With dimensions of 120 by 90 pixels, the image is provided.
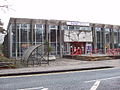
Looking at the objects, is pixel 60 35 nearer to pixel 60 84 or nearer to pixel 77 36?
pixel 77 36

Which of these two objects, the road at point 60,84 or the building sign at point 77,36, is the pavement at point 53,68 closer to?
the road at point 60,84

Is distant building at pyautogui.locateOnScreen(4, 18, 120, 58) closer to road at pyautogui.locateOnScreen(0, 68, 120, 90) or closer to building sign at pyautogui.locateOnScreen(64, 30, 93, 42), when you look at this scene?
building sign at pyautogui.locateOnScreen(64, 30, 93, 42)

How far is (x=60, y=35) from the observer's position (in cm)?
3744

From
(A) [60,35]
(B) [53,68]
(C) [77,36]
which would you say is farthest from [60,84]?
(C) [77,36]

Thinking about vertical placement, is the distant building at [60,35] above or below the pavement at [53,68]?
above

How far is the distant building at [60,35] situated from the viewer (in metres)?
34.2

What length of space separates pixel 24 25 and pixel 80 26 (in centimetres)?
1072

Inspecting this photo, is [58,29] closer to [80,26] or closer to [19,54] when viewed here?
[80,26]

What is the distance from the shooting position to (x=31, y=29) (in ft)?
116

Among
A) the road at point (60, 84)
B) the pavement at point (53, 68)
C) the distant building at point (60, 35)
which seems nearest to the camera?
the road at point (60, 84)

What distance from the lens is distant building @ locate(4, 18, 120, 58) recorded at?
3425 cm

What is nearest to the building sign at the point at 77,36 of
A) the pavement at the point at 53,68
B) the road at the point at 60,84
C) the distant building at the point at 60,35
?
the distant building at the point at 60,35

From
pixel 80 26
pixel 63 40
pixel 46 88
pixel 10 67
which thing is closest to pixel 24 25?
pixel 63 40

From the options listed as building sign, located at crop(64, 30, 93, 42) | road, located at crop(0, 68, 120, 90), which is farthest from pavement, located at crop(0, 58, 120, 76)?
building sign, located at crop(64, 30, 93, 42)
